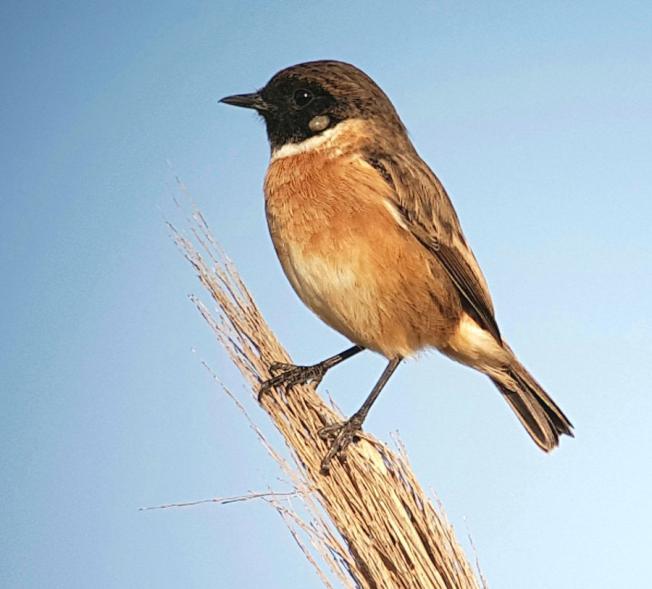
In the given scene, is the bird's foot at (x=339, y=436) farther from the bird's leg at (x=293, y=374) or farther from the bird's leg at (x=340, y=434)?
the bird's leg at (x=293, y=374)

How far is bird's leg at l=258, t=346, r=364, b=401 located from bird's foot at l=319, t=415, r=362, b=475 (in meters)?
0.25

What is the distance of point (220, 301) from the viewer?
323cm

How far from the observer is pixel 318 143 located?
3.89m

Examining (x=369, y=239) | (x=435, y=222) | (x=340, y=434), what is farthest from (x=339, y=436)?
(x=435, y=222)

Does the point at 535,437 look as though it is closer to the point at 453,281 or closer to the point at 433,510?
the point at 453,281

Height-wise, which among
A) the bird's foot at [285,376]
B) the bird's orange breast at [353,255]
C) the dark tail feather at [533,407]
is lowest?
the dark tail feather at [533,407]

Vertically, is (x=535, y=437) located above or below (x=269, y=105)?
below

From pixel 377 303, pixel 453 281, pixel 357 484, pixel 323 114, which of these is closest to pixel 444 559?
pixel 357 484

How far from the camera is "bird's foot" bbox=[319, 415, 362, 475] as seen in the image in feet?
10.0

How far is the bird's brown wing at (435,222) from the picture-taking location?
3770 millimetres

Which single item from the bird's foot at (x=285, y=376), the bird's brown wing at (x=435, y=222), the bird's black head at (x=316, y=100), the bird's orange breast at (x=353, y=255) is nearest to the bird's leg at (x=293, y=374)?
the bird's foot at (x=285, y=376)

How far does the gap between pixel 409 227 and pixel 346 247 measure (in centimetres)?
33

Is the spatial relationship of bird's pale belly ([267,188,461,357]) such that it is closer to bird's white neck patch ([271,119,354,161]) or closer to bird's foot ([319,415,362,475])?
bird's white neck patch ([271,119,354,161])

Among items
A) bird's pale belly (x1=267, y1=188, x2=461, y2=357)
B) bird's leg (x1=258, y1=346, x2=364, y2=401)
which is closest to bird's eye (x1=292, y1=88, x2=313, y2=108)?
bird's pale belly (x1=267, y1=188, x2=461, y2=357)
